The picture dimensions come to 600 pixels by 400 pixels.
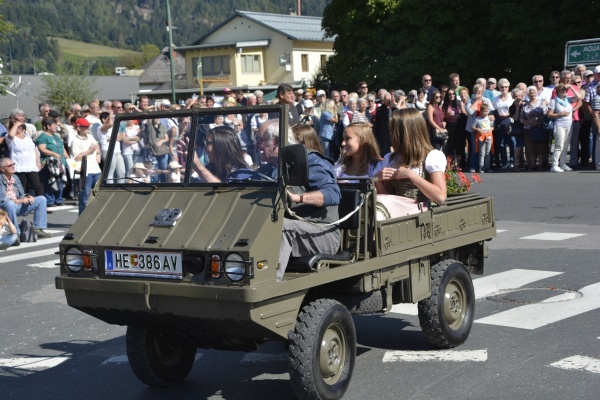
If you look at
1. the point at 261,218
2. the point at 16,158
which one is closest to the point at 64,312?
the point at 261,218

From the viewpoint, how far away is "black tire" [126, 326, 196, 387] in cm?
715

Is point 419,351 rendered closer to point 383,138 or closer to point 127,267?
point 127,267

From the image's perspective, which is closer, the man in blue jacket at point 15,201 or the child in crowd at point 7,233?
Result: the child in crowd at point 7,233

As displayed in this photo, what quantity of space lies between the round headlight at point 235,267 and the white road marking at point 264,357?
7.08ft

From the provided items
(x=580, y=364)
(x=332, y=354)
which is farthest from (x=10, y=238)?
(x=580, y=364)

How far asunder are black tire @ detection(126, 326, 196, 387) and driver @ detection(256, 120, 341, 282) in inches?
52.0

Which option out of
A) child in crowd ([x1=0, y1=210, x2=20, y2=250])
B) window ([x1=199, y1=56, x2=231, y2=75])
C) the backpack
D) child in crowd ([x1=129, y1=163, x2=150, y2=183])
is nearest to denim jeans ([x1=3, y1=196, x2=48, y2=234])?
the backpack

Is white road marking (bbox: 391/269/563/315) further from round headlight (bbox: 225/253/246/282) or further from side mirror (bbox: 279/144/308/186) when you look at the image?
round headlight (bbox: 225/253/246/282)

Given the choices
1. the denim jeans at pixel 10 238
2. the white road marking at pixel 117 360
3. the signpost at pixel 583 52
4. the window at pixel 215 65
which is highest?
the window at pixel 215 65

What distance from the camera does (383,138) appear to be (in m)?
22.2

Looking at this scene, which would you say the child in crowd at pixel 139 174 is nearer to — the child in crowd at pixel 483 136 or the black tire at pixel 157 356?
the black tire at pixel 157 356

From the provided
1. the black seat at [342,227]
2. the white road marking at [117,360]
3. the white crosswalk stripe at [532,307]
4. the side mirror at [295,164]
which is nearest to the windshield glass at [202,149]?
the side mirror at [295,164]

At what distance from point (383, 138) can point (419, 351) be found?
14.5 meters

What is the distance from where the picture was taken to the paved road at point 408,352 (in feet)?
23.0
